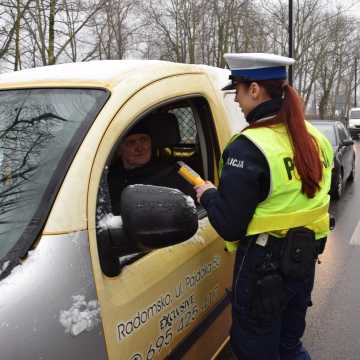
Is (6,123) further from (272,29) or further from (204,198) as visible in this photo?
(272,29)

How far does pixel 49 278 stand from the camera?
1.37 metres

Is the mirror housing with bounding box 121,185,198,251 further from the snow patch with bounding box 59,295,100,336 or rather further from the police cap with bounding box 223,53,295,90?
the police cap with bounding box 223,53,295,90

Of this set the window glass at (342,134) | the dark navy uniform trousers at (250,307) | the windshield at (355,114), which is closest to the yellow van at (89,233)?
the dark navy uniform trousers at (250,307)

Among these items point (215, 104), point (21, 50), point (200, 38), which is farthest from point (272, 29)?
point (215, 104)

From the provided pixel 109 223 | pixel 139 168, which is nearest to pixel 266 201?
pixel 109 223

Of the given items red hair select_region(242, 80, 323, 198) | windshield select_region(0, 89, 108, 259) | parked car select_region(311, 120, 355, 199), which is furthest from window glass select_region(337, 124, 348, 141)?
windshield select_region(0, 89, 108, 259)

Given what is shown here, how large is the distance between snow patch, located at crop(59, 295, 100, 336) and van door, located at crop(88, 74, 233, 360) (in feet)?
0.13

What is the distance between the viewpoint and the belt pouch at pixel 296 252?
75.7 inches

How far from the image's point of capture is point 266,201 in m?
1.90

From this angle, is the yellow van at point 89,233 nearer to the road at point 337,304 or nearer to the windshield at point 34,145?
the windshield at point 34,145

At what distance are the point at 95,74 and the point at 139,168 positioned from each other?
34.4 inches

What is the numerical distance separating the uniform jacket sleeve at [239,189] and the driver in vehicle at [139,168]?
672 millimetres

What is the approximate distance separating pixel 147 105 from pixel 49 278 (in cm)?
78

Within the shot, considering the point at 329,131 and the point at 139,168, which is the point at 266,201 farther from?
the point at 329,131
